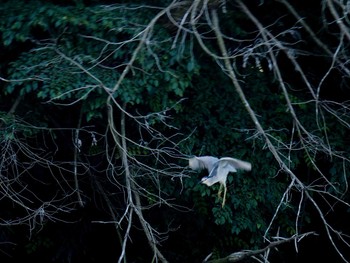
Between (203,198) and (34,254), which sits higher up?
(203,198)

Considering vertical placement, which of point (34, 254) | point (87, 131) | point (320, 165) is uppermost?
point (87, 131)

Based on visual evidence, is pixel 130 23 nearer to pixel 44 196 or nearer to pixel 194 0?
pixel 194 0

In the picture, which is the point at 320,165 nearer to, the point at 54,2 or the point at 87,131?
the point at 87,131

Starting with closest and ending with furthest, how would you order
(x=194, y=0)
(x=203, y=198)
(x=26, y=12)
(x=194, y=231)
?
(x=194, y=0) → (x=26, y=12) → (x=203, y=198) → (x=194, y=231)

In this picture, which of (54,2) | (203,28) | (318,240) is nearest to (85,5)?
(54,2)

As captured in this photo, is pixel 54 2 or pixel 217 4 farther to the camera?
pixel 54 2

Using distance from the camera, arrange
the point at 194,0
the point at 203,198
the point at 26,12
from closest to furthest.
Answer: the point at 194,0
the point at 26,12
the point at 203,198

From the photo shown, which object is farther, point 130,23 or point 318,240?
point 318,240

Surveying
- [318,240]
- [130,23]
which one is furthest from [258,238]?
[130,23]

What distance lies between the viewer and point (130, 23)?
514cm

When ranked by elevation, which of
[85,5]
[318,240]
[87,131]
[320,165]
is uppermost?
[85,5]

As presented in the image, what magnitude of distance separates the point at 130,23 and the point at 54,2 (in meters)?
0.76

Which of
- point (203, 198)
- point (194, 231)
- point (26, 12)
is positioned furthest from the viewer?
point (194, 231)

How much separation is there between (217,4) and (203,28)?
0.46m
